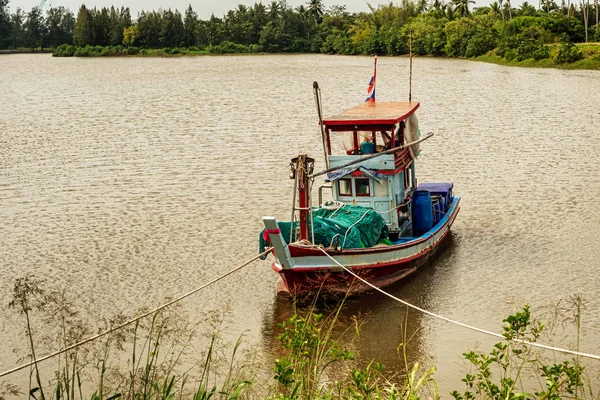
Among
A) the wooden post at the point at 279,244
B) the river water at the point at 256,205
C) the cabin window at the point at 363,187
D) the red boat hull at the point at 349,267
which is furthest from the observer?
the cabin window at the point at 363,187

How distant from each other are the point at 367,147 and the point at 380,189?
2.94 ft

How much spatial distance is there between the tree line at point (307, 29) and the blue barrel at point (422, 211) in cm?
6609

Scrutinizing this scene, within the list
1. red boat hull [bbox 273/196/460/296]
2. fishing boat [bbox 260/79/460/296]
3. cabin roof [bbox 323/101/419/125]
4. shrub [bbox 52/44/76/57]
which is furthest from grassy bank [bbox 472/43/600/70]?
shrub [bbox 52/44/76/57]

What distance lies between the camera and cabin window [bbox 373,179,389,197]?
17312 millimetres

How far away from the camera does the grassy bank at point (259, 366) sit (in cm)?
716

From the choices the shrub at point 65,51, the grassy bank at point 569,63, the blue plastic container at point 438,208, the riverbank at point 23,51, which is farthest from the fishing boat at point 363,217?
the riverbank at point 23,51

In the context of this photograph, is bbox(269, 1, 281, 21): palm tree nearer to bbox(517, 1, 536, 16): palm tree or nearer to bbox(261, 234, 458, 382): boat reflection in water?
bbox(517, 1, 536, 16): palm tree

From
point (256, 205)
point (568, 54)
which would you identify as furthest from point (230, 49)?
point (256, 205)

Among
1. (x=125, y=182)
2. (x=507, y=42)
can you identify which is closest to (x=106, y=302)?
(x=125, y=182)

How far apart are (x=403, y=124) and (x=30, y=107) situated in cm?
3690

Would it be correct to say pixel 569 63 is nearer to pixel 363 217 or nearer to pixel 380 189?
pixel 380 189

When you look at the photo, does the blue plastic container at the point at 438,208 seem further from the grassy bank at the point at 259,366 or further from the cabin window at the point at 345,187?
the grassy bank at the point at 259,366

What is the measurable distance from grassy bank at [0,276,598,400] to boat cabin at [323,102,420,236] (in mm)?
3079

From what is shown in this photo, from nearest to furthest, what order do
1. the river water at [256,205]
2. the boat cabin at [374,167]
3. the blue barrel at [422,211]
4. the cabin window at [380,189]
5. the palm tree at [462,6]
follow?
1. the river water at [256,205]
2. the boat cabin at [374,167]
3. the cabin window at [380,189]
4. the blue barrel at [422,211]
5. the palm tree at [462,6]
